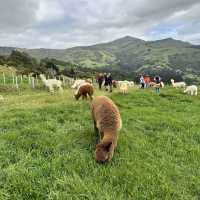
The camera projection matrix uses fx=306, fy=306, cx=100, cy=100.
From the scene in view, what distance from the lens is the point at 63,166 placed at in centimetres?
818

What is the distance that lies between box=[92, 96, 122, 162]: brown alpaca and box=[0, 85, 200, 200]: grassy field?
307mm

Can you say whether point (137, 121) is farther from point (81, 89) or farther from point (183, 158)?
point (81, 89)

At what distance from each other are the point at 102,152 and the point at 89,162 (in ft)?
1.47

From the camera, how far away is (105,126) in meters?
9.48

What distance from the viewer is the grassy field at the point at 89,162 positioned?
7.00 m

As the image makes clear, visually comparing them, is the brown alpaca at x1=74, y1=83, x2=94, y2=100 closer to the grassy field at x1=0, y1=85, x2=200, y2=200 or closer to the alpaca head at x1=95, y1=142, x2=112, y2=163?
the grassy field at x1=0, y1=85, x2=200, y2=200

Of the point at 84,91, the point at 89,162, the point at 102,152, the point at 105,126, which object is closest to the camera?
the point at 89,162

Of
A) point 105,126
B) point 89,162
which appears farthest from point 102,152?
point 105,126

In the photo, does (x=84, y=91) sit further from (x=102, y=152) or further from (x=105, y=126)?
(x=102, y=152)

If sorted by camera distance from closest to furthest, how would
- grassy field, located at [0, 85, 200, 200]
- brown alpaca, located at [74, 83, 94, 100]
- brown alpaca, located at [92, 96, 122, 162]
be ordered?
1. grassy field, located at [0, 85, 200, 200]
2. brown alpaca, located at [92, 96, 122, 162]
3. brown alpaca, located at [74, 83, 94, 100]

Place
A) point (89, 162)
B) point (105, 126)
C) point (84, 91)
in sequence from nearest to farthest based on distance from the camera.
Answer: point (89, 162) → point (105, 126) → point (84, 91)

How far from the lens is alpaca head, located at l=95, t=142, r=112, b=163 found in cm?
830

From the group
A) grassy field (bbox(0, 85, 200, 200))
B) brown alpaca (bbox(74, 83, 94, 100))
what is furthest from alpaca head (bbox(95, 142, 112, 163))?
brown alpaca (bbox(74, 83, 94, 100))

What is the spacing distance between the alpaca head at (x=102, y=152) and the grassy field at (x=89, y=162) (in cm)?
22
